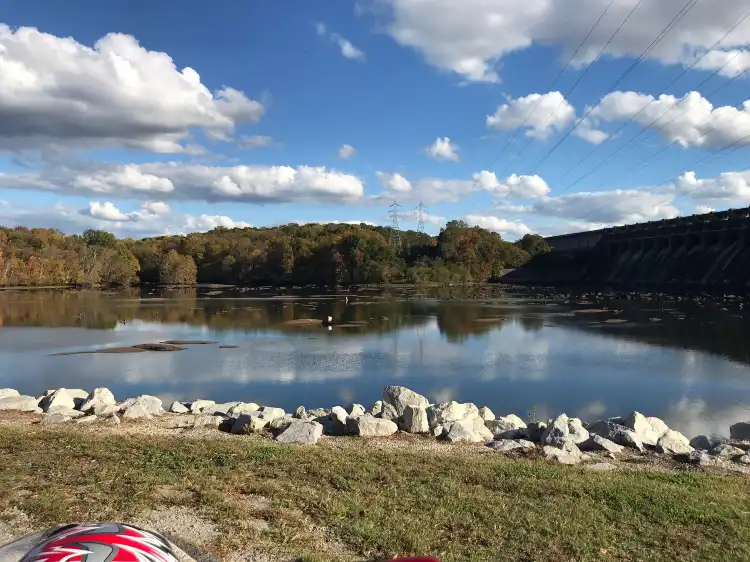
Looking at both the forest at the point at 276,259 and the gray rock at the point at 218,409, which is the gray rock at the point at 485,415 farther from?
the forest at the point at 276,259

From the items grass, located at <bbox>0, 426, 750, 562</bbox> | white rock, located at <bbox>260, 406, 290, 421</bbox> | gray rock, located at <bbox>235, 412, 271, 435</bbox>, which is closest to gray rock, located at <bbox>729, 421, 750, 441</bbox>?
grass, located at <bbox>0, 426, 750, 562</bbox>

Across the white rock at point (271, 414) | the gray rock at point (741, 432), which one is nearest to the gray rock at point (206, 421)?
the white rock at point (271, 414)

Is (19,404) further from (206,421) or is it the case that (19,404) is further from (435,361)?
(435,361)

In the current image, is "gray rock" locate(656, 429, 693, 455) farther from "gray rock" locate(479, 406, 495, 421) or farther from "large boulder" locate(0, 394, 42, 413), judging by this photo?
"large boulder" locate(0, 394, 42, 413)

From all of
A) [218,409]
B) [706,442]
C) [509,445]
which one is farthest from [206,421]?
[706,442]

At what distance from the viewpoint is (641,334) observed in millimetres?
40625

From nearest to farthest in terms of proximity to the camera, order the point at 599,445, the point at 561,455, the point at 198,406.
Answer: the point at 561,455
the point at 599,445
the point at 198,406

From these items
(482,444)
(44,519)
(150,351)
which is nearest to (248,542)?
(44,519)

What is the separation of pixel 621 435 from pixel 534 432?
1.83 metres

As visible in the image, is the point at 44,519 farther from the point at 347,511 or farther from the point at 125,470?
the point at 347,511

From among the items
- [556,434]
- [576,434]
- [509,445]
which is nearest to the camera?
[509,445]

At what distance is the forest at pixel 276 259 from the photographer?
129875mm

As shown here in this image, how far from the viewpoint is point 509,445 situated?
1224cm

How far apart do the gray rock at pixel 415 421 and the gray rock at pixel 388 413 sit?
0.52 meters
